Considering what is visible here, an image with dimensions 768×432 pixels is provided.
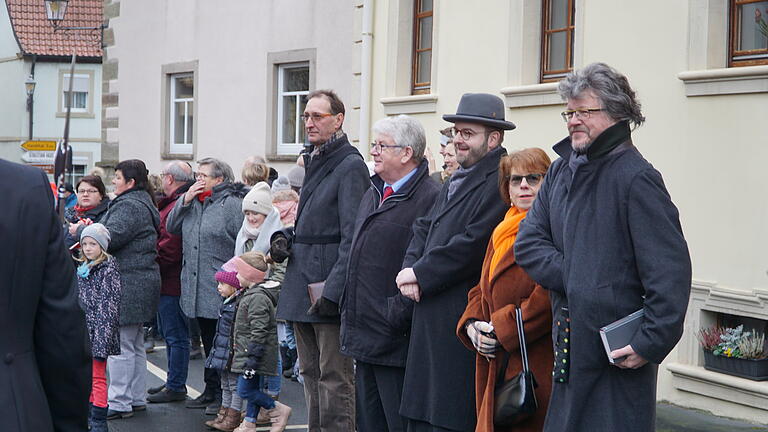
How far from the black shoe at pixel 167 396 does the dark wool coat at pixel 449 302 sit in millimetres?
4105

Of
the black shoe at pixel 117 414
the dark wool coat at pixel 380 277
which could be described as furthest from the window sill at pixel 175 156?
the dark wool coat at pixel 380 277

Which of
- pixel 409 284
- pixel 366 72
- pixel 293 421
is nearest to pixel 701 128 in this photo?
pixel 293 421

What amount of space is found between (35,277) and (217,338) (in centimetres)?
477

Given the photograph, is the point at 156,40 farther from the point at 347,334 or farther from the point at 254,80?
the point at 347,334

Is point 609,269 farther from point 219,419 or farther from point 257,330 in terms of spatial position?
point 219,419

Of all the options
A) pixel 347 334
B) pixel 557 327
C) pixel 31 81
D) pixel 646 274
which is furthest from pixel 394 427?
pixel 31 81

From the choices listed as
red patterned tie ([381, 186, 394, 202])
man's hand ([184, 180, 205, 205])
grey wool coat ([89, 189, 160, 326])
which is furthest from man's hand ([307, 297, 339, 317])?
man's hand ([184, 180, 205, 205])

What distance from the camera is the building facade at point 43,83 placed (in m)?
47.9

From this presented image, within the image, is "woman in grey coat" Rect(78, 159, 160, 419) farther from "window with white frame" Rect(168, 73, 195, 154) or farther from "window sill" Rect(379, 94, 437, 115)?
"window with white frame" Rect(168, 73, 195, 154)

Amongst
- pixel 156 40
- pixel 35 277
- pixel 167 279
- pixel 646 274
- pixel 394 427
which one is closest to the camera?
pixel 35 277

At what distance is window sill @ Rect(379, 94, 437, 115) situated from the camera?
12.6m

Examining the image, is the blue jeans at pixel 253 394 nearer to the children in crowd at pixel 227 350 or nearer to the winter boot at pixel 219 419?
the children in crowd at pixel 227 350

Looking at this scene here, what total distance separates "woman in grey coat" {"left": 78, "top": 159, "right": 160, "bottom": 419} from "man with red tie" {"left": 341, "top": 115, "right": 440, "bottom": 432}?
2.93 m

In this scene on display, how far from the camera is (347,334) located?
6086mm
